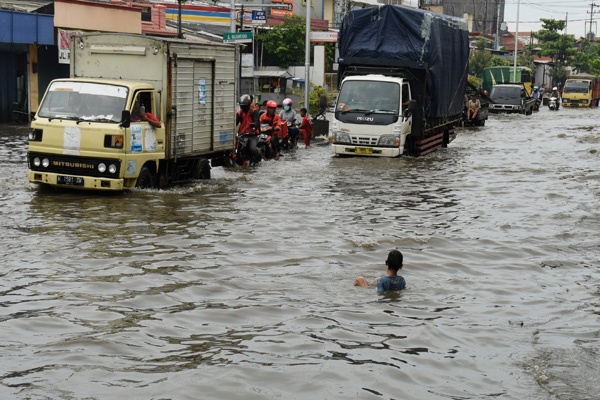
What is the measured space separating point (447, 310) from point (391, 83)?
14.3 meters

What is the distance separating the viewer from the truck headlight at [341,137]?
920 inches

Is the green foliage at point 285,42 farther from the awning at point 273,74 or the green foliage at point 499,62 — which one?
the green foliage at point 499,62

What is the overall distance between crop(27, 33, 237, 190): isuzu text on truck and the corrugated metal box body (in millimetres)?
17

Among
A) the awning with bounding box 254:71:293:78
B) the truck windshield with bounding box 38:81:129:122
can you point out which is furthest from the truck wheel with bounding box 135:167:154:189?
the awning with bounding box 254:71:293:78

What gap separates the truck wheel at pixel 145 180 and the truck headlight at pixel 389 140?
25.8 ft

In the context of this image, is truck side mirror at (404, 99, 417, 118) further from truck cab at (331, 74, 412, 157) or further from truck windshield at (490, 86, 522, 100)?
truck windshield at (490, 86, 522, 100)

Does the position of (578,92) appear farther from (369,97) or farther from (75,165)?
(75,165)

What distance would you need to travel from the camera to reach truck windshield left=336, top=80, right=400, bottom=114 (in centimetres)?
2322

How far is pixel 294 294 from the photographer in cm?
1005

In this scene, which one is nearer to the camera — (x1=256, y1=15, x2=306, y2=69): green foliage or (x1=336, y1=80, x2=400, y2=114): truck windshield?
(x1=336, y1=80, x2=400, y2=114): truck windshield

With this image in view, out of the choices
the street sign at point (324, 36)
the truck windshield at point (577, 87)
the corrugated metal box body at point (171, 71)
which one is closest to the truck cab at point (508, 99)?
the truck windshield at point (577, 87)

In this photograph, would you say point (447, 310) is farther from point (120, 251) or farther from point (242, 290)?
point (120, 251)

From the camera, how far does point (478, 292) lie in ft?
34.4

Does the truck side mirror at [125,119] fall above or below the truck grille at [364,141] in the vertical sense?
above
